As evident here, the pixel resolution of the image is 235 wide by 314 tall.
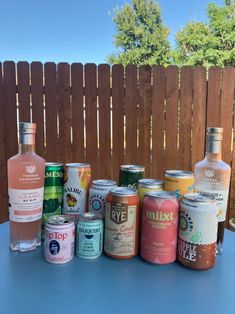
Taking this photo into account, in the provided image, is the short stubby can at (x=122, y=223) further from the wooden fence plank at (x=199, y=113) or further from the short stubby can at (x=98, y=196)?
the wooden fence plank at (x=199, y=113)

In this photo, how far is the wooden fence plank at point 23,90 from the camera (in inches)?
92.8

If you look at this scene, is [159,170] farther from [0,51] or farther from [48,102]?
[0,51]

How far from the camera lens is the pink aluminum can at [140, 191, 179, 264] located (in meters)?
0.67

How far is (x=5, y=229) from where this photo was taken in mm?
952

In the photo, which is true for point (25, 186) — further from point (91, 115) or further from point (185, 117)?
point (185, 117)

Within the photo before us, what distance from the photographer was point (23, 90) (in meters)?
2.38

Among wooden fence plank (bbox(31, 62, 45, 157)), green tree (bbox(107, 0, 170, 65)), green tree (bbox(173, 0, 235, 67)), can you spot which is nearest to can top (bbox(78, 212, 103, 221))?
wooden fence plank (bbox(31, 62, 45, 157))

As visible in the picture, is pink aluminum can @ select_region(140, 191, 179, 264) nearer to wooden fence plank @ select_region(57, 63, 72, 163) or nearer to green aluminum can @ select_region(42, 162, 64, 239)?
green aluminum can @ select_region(42, 162, 64, 239)

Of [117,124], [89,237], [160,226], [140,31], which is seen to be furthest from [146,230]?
[140,31]

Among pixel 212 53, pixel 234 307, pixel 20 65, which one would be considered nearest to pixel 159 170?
pixel 20 65

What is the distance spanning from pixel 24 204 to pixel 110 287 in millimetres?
295

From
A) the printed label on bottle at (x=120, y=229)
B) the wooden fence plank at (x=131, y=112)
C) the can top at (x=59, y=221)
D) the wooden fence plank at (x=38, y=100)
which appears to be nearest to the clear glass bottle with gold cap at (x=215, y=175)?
the printed label on bottle at (x=120, y=229)

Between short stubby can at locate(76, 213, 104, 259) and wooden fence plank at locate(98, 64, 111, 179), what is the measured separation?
1675 millimetres

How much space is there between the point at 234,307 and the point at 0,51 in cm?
450
